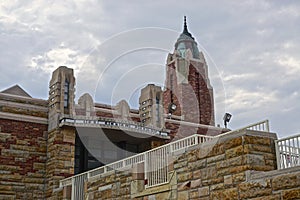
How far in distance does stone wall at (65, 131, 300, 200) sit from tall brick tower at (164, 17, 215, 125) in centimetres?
2257

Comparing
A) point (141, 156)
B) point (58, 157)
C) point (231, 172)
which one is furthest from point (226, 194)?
point (58, 157)

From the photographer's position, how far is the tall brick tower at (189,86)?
120 ft

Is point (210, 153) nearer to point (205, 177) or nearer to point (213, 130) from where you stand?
point (205, 177)

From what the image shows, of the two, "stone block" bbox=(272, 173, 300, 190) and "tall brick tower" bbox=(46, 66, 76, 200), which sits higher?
"tall brick tower" bbox=(46, 66, 76, 200)

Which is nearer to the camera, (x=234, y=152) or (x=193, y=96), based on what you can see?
(x=234, y=152)

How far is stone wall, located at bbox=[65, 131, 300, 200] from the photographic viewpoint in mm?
9555

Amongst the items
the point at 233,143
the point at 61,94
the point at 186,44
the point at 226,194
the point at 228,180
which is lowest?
the point at 226,194

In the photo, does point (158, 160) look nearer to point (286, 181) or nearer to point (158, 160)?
point (158, 160)

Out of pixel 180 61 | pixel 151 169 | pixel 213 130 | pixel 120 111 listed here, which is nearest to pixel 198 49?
pixel 180 61

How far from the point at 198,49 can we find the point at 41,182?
2876 centimetres

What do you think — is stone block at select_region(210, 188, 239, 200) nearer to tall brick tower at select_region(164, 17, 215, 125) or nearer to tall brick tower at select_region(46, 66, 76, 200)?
tall brick tower at select_region(46, 66, 76, 200)

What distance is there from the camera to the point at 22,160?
18922 millimetres

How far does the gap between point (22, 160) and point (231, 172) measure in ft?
35.8

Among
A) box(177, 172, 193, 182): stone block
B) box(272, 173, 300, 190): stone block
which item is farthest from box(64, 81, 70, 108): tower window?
box(272, 173, 300, 190): stone block
